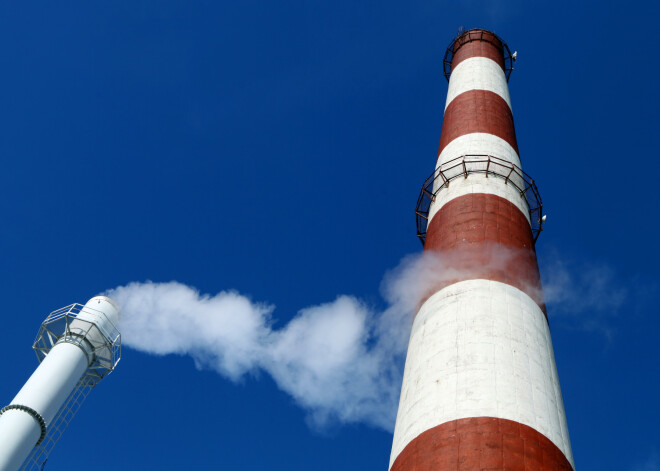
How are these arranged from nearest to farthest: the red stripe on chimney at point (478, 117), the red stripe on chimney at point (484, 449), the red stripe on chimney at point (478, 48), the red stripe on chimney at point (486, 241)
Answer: the red stripe on chimney at point (484, 449)
the red stripe on chimney at point (486, 241)
the red stripe on chimney at point (478, 117)
the red stripe on chimney at point (478, 48)

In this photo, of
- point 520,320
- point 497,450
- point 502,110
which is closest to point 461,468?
point 497,450

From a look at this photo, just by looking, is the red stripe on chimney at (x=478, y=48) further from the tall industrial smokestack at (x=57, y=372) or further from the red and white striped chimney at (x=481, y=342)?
the tall industrial smokestack at (x=57, y=372)

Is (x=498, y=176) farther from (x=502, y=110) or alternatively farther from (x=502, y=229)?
(x=502, y=110)

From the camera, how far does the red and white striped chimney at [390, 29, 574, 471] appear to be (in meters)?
10.9

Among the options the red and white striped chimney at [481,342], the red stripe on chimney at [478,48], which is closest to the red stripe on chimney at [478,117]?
the red and white striped chimney at [481,342]

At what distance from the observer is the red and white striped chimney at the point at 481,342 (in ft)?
Answer: 35.8

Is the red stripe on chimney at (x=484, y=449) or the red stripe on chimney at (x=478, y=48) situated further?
the red stripe on chimney at (x=478, y=48)

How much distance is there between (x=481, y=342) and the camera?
12688mm

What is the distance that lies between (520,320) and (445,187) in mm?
6144

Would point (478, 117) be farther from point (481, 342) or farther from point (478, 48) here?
point (481, 342)

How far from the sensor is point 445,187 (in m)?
18.7

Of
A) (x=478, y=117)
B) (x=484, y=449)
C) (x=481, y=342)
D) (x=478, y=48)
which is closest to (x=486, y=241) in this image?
(x=481, y=342)

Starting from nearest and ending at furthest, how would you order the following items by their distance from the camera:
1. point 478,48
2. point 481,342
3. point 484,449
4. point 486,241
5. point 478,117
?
point 484,449 → point 481,342 → point 486,241 → point 478,117 → point 478,48

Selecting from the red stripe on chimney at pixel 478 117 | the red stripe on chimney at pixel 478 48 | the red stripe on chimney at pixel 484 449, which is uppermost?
the red stripe on chimney at pixel 478 48
